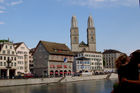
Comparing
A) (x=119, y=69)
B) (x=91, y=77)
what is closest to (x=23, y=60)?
(x=91, y=77)

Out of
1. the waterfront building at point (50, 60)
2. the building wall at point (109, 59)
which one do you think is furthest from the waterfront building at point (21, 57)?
the building wall at point (109, 59)

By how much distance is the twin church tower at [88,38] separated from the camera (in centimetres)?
16725

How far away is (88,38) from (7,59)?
98067 mm

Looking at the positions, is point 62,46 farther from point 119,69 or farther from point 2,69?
point 119,69

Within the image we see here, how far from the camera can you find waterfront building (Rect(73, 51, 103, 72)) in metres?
116

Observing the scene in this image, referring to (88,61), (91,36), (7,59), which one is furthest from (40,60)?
(91,36)

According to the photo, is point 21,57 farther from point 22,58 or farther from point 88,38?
point 88,38

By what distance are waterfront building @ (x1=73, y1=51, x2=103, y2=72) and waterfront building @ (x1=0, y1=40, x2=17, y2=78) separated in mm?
37814

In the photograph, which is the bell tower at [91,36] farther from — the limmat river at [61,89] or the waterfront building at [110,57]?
the limmat river at [61,89]

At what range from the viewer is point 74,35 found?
564 feet

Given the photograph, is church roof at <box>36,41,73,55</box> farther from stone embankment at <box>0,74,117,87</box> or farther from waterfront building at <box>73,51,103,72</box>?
waterfront building at <box>73,51,103,72</box>

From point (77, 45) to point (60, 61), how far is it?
248 feet

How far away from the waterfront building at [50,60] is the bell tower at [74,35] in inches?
2774

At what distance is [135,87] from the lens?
16.5 ft
